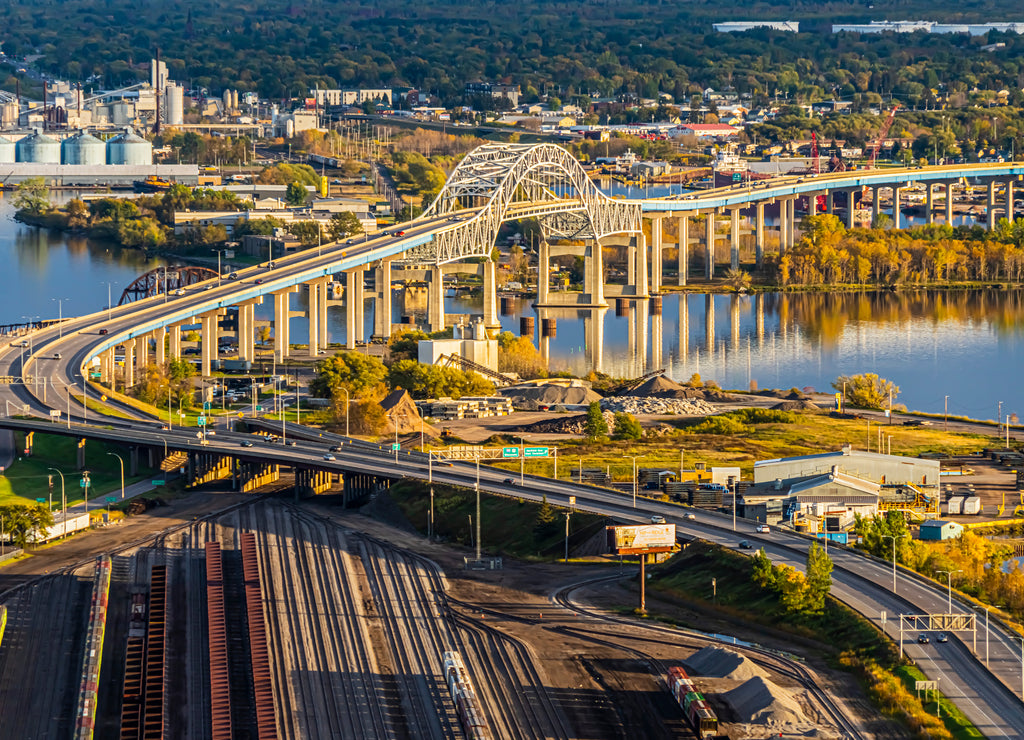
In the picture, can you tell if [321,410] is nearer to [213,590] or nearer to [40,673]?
[213,590]

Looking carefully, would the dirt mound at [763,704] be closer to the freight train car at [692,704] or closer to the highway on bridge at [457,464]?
the freight train car at [692,704]

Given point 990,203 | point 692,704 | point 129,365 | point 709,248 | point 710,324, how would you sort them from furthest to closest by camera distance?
point 990,203 < point 709,248 < point 710,324 < point 129,365 < point 692,704

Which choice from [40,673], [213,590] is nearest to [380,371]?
[213,590]

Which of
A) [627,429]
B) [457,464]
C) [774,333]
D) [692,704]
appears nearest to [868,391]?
[627,429]

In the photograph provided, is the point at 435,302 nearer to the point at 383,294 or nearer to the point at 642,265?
the point at 383,294

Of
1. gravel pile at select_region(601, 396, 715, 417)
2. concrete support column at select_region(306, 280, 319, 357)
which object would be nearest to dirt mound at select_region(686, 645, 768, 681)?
gravel pile at select_region(601, 396, 715, 417)

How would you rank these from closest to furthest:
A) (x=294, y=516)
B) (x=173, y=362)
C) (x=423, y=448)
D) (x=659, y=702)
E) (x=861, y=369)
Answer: (x=659, y=702) < (x=294, y=516) < (x=423, y=448) < (x=173, y=362) < (x=861, y=369)
